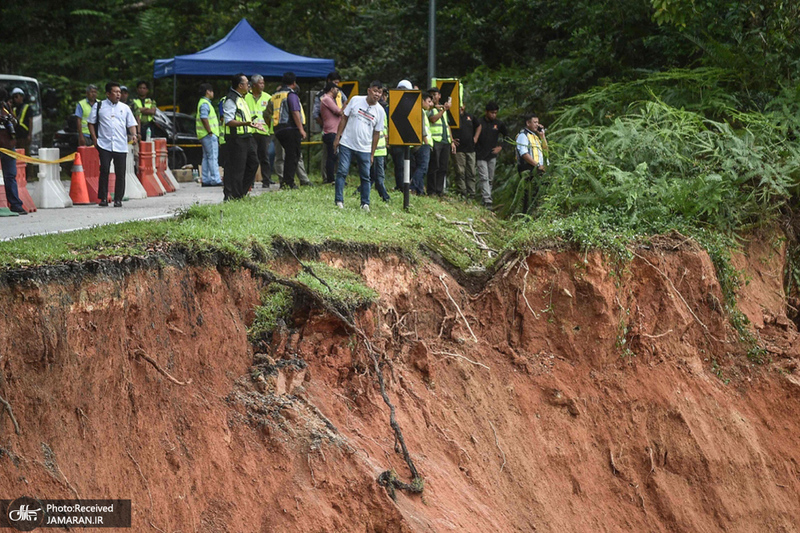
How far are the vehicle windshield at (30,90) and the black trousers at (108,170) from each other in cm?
872

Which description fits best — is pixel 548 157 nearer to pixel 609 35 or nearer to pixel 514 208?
pixel 514 208

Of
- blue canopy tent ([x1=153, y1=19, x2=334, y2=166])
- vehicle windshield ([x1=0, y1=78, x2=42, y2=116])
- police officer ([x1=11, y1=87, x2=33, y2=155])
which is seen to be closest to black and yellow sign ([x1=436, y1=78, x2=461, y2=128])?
Result: blue canopy tent ([x1=153, y1=19, x2=334, y2=166])

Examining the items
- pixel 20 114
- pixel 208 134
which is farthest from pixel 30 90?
pixel 208 134

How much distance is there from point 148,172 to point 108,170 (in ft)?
10.4

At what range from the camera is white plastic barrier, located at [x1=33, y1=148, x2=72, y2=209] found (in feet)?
47.0

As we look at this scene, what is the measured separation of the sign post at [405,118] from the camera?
40.6ft

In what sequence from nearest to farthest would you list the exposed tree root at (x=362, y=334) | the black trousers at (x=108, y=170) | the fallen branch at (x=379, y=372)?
the fallen branch at (x=379, y=372) → the exposed tree root at (x=362, y=334) → the black trousers at (x=108, y=170)

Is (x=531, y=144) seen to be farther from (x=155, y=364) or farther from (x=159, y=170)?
(x=155, y=364)

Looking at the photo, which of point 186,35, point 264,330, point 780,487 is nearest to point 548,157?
point 780,487

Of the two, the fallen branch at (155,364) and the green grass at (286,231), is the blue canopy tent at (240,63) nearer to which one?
the green grass at (286,231)

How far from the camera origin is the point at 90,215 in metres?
13.1

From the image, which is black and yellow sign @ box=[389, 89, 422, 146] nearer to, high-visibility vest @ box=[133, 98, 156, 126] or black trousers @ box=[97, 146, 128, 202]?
black trousers @ box=[97, 146, 128, 202]

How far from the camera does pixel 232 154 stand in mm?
12523

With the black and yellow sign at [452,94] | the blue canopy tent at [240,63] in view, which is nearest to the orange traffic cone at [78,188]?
the blue canopy tent at [240,63]
